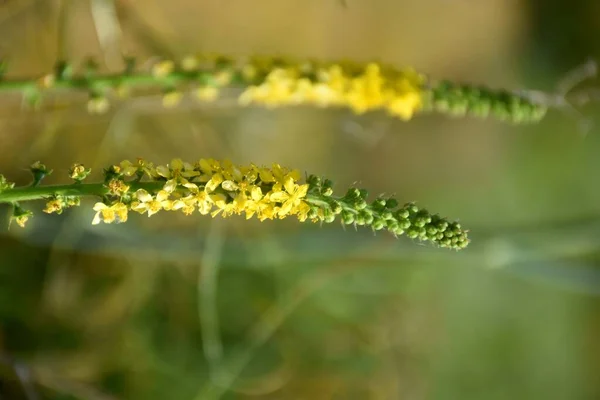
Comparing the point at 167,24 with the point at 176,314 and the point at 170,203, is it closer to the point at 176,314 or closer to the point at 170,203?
the point at 176,314

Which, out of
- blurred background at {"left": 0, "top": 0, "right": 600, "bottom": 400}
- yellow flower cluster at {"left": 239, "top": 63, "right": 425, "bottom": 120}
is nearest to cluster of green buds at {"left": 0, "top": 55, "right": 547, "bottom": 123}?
yellow flower cluster at {"left": 239, "top": 63, "right": 425, "bottom": 120}

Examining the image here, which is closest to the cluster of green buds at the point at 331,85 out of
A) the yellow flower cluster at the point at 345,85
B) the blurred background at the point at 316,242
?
the yellow flower cluster at the point at 345,85

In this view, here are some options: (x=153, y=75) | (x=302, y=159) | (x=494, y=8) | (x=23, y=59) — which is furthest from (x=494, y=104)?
(x=494, y=8)

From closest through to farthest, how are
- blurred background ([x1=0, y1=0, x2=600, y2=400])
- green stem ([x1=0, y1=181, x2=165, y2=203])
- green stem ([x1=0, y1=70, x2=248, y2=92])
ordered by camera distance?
green stem ([x1=0, y1=181, x2=165, y2=203])
green stem ([x1=0, y1=70, x2=248, y2=92])
blurred background ([x1=0, y1=0, x2=600, y2=400])

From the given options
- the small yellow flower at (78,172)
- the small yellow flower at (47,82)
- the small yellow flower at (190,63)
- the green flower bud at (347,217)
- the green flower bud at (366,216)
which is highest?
the small yellow flower at (190,63)

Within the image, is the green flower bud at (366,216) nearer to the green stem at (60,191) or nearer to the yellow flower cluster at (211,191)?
the yellow flower cluster at (211,191)

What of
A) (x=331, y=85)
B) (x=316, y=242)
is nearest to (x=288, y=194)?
(x=331, y=85)

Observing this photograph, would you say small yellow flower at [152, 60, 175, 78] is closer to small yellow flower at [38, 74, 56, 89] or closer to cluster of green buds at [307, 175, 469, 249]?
small yellow flower at [38, 74, 56, 89]
